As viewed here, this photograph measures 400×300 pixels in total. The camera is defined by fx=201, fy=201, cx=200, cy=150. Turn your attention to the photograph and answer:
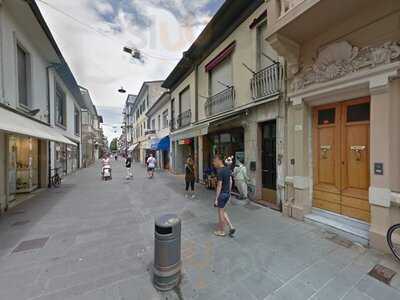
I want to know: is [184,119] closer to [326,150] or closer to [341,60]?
[326,150]

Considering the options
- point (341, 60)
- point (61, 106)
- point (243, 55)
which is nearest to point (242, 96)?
point (243, 55)

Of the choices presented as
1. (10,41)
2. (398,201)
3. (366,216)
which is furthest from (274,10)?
(10,41)

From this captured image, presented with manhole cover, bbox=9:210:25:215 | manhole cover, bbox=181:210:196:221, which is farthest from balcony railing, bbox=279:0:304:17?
manhole cover, bbox=9:210:25:215

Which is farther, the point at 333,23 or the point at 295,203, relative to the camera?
the point at 295,203

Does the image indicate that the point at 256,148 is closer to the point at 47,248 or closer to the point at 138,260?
the point at 138,260

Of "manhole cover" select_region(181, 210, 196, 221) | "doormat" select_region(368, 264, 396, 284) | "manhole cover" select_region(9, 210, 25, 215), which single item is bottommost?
"manhole cover" select_region(9, 210, 25, 215)

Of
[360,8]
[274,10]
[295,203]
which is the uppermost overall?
[274,10]

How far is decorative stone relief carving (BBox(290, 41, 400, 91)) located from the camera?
144 inches

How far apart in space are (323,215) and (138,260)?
4414 millimetres

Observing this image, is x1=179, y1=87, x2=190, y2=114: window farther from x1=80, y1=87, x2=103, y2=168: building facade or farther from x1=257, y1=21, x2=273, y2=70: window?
x1=80, y1=87, x2=103, y2=168: building facade

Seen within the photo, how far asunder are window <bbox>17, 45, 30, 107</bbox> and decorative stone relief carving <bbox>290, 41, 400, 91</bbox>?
405 inches

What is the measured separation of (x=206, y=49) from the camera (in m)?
10.5

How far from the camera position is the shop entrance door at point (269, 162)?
6.64m

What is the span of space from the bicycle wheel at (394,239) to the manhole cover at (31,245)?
644 centimetres
